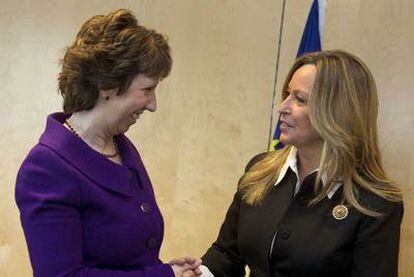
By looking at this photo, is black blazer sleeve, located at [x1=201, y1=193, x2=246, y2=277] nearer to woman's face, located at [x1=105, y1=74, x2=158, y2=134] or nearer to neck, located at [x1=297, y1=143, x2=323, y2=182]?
neck, located at [x1=297, y1=143, x2=323, y2=182]

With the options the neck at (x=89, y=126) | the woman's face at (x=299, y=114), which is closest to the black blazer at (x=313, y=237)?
the woman's face at (x=299, y=114)

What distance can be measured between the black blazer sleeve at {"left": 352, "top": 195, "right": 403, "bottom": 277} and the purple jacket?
582 mm

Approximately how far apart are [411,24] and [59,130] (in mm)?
1855

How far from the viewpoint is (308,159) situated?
1.68 metres

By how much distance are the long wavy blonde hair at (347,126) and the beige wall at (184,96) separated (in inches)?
44.1

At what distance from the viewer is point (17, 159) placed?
9.34 feet

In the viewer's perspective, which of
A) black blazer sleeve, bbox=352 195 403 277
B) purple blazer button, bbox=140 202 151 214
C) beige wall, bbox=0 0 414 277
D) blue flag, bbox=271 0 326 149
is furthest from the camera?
beige wall, bbox=0 0 414 277

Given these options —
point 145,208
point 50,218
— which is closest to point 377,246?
point 145,208

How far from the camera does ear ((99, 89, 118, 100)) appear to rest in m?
1.24

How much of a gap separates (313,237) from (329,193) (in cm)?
16

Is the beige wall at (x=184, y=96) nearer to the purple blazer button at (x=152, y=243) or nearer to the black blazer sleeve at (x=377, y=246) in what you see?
the black blazer sleeve at (x=377, y=246)

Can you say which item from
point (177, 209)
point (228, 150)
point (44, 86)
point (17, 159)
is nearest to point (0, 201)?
point (17, 159)

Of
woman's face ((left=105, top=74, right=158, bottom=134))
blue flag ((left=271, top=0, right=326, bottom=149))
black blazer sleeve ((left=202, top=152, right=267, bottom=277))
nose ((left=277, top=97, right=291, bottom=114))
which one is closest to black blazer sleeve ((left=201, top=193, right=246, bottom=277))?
black blazer sleeve ((left=202, top=152, right=267, bottom=277))

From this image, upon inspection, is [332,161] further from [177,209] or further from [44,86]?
[44,86]
